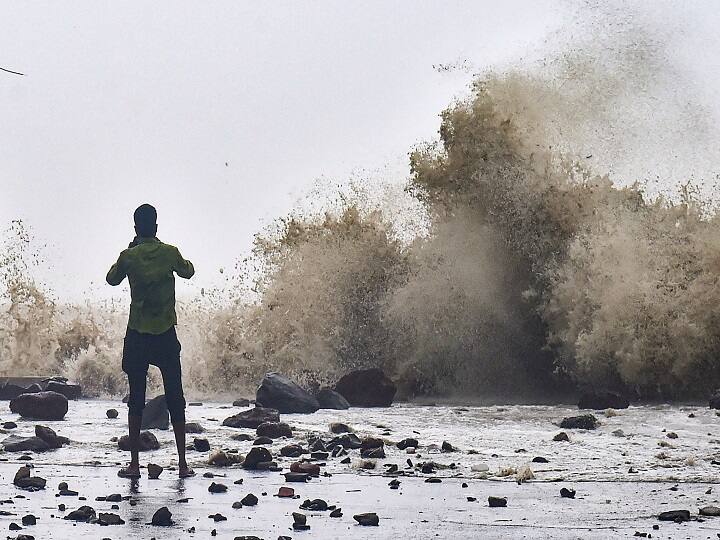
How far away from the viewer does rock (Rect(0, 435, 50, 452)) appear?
1004 centimetres

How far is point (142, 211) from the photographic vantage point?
8711 mm

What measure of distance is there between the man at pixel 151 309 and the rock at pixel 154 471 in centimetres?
12

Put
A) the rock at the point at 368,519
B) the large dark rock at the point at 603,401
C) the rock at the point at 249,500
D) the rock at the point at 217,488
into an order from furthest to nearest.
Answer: the large dark rock at the point at 603,401 → the rock at the point at 217,488 → the rock at the point at 249,500 → the rock at the point at 368,519

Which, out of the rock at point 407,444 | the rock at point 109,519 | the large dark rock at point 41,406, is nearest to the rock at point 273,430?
the rock at point 407,444

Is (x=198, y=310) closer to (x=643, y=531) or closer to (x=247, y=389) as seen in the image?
(x=247, y=389)

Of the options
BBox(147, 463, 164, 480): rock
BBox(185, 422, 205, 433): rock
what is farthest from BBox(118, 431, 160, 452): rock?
BBox(147, 463, 164, 480): rock

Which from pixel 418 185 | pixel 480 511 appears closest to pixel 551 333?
pixel 418 185

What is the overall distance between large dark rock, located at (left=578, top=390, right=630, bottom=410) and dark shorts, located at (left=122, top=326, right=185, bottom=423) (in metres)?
7.78

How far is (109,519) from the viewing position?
6.24 m

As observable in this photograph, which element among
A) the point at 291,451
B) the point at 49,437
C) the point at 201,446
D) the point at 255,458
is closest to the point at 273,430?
the point at 201,446

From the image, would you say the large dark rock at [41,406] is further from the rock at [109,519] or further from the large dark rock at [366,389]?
the rock at [109,519]

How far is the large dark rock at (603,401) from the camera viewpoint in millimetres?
15175

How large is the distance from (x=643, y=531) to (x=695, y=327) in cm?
1185

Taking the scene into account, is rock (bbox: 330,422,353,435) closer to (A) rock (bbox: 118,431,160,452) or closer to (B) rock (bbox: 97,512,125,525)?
(A) rock (bbox: 118,431,160,452)
